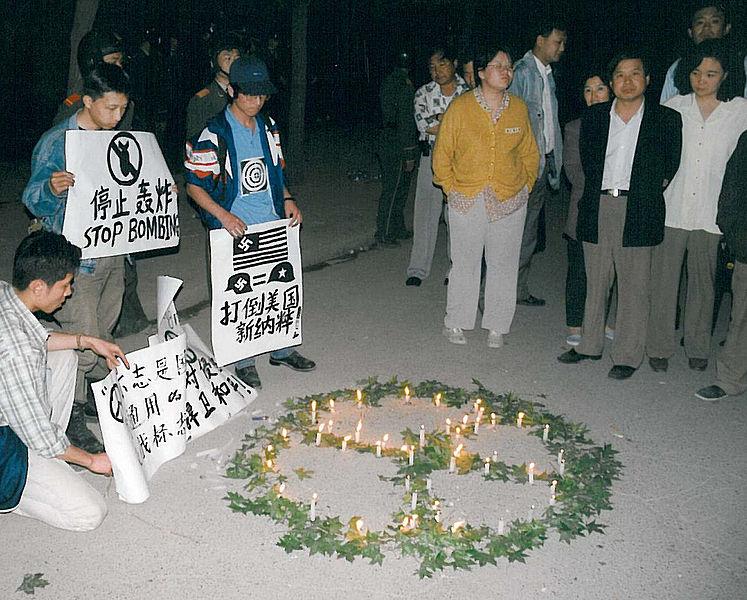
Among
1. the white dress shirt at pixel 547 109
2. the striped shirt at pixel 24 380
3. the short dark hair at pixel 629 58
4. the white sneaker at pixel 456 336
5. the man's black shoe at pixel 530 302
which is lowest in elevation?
the man's black shoe at pixel 530 302

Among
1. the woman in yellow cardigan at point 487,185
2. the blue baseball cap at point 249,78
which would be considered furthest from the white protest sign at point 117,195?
the woman in yellow cardigan at point 487,185

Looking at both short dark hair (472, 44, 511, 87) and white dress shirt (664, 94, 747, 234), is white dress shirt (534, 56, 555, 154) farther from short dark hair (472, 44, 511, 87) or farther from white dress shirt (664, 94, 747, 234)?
white dress shirt (664, 94, 747, 234)

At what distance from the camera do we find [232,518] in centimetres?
443

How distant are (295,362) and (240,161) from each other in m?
1.57

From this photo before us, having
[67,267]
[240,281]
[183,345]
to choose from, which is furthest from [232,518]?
[240,281]

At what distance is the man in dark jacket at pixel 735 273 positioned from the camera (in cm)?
577

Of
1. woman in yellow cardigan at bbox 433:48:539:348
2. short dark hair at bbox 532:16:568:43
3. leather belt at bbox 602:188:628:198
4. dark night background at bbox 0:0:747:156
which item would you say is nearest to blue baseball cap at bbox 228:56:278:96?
woman in yellow cardigan at bbox 433:48:539:348

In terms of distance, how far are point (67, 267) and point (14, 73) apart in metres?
21.9

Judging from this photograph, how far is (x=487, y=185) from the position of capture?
6703 mm

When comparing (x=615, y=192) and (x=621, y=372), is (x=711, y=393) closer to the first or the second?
(x=621, y=372)

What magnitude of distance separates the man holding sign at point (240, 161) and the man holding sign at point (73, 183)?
679 millimetres

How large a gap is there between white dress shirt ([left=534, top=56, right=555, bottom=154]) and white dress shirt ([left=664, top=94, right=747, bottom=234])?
1316 millimetres

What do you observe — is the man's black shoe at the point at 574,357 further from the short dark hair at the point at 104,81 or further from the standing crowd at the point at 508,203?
the short dark hair at the point at 104,81

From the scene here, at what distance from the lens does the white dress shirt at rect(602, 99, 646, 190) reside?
609 cm
